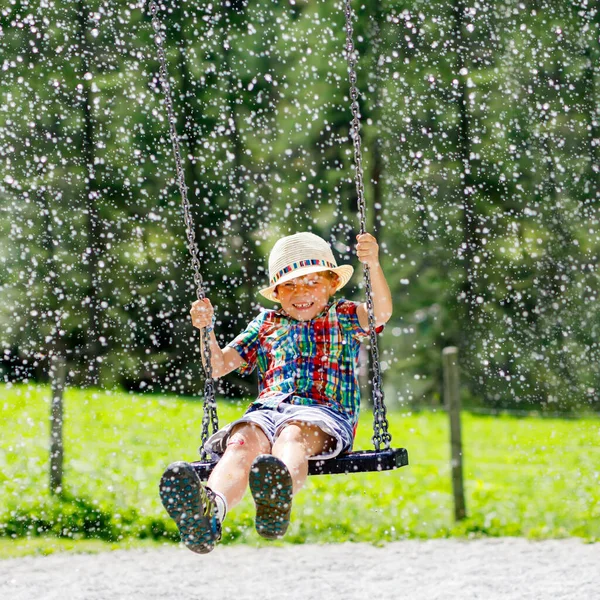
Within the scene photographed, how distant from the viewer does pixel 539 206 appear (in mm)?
14703

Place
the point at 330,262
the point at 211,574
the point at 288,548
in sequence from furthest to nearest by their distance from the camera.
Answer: the point at 288,548, the point at 211,574, the point at 330,262

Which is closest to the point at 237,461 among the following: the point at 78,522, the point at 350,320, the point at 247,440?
the point at 247,440

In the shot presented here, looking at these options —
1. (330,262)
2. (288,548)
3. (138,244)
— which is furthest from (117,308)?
(330,262)

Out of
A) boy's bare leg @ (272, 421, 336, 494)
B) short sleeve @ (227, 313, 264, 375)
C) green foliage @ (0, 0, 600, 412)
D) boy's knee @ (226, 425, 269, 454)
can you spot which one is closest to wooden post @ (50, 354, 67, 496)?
short sleeve @ (227, 313, 264, 375)

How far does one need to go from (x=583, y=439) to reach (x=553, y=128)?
5892 mm

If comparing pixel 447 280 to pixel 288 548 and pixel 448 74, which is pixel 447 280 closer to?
pixel 448 74

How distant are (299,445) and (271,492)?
32 cm

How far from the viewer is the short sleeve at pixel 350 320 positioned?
3.74 meters

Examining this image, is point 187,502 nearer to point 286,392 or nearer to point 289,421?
point 289,421

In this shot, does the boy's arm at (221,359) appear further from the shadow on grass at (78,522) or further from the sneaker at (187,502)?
the shadow on grass at (78,522)

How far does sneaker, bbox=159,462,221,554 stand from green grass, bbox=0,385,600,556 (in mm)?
3781

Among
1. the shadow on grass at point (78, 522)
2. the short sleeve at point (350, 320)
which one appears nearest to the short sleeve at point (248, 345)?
the short sleeve at point (350, 320)

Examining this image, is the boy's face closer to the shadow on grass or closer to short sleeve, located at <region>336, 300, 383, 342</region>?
short sleeve, located at <region>336, 300, 383, 342</region>

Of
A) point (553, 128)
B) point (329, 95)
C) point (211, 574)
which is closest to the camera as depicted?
point (211, 574)
